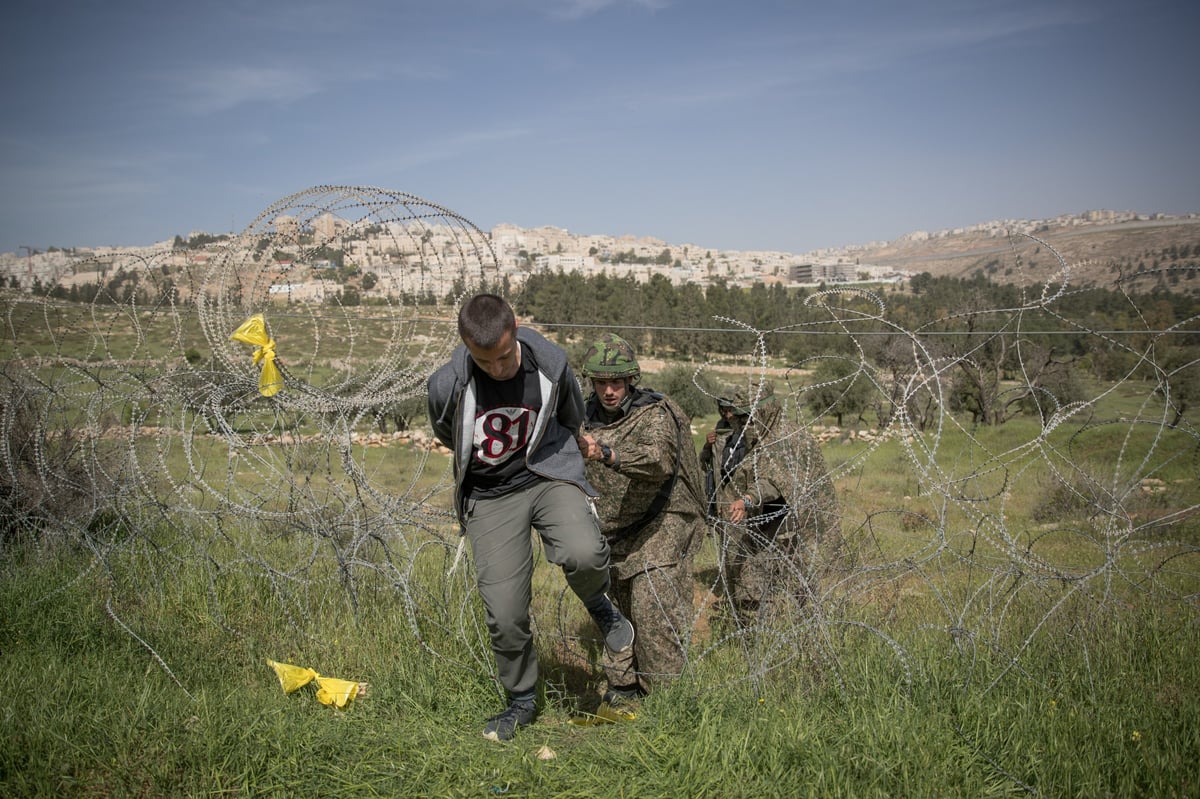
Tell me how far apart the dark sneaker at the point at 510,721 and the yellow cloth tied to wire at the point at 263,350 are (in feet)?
6.95

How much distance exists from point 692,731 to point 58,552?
4.59 metres

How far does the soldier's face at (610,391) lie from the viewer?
13.0 ft

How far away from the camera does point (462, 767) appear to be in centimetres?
292

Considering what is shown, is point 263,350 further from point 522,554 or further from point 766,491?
point 766,491

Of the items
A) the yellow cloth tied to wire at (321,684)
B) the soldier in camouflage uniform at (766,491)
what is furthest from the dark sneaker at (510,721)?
the soldier in camouflage uniform at (766,491)

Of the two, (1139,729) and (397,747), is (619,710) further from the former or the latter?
(1139,729)

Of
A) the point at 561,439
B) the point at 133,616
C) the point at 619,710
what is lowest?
the point at 619,710

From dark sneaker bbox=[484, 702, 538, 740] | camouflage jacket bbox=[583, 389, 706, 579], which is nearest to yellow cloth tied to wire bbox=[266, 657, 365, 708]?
dark sneaker bbox=[484, 702, 538, 740]

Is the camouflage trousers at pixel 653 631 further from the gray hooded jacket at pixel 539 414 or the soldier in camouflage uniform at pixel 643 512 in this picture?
the gray hooded jacket at pixel 539 414

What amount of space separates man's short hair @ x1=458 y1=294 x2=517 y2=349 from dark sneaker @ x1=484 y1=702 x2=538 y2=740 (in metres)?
1.58

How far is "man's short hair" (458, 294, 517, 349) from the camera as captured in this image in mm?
3100

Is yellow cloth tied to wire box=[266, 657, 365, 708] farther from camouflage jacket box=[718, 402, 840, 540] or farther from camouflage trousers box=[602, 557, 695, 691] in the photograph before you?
camouflage jacket box=[718, 402, 840, 540]

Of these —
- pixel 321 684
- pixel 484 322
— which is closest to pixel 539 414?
pixel 484 322

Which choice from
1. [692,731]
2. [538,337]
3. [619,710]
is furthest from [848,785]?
[538,337]
